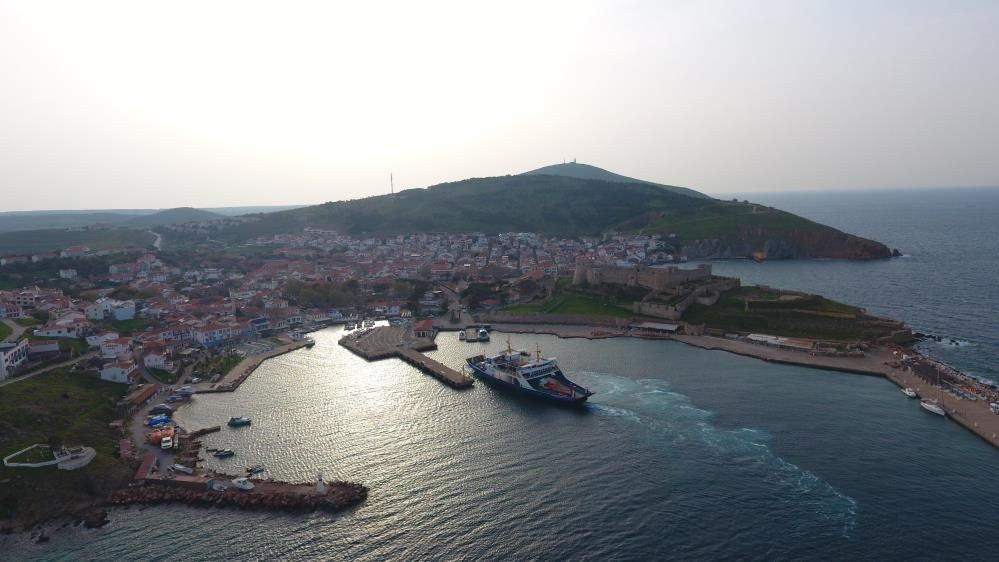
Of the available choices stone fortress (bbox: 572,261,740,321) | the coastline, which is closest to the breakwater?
the coastline

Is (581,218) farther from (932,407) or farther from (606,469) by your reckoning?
(606,469)

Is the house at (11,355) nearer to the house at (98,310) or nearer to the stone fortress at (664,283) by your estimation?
the house at (98,310)

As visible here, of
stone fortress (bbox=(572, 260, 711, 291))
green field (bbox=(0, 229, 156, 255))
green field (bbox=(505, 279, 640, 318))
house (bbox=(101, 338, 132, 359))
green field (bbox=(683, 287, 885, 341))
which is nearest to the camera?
house (bbox=(101, 338, 132, 359))

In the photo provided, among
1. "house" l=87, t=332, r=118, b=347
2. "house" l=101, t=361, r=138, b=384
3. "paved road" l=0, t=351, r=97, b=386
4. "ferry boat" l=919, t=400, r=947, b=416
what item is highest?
"ferry boat" l=919, t=400, r=947, b=416

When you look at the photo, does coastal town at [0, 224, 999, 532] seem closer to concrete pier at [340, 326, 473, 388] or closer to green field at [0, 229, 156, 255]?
concrete pier at [340, 326, 473, 388]

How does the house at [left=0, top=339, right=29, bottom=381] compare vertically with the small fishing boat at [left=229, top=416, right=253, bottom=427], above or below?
above

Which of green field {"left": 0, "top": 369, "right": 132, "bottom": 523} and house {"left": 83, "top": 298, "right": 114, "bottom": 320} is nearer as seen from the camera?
green field {"left": 0, "top": 369, "right": 132, "bottom": 523}

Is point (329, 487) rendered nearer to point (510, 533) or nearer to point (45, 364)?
point (510, 533)

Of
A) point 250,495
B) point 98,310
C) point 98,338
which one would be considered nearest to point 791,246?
point 250,495
